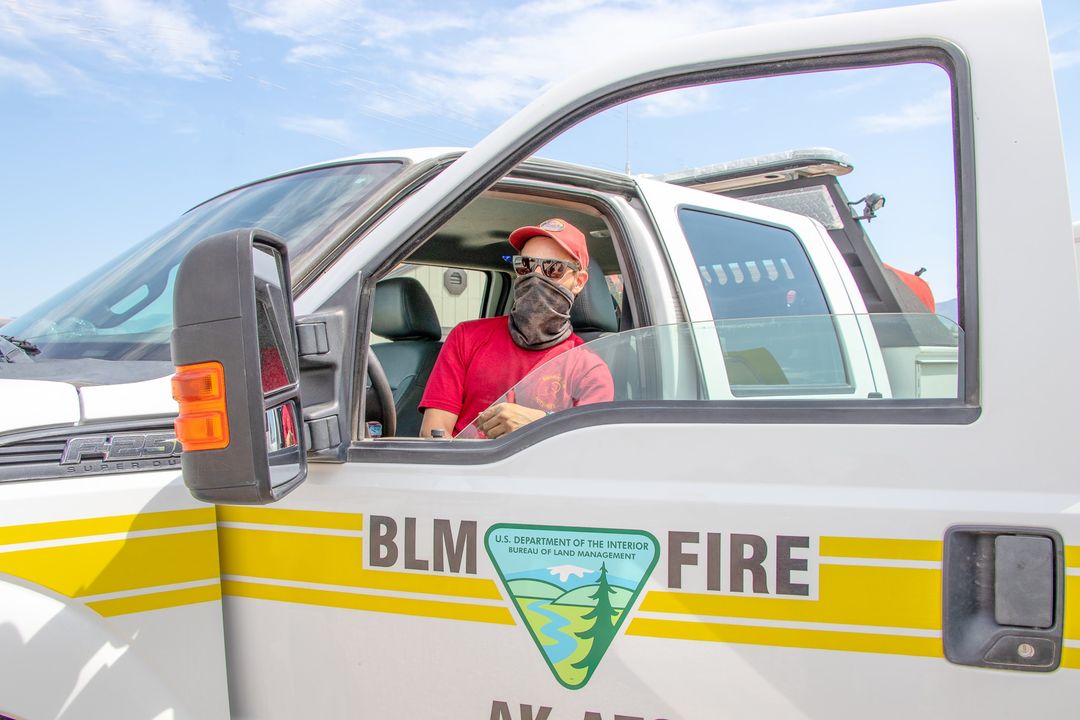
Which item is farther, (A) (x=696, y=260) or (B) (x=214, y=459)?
(A) (x=696, y=260)

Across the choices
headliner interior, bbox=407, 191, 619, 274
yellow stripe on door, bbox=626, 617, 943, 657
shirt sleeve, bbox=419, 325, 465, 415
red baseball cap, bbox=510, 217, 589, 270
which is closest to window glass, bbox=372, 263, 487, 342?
headliner interior, bbox=407, 191, 619, 274

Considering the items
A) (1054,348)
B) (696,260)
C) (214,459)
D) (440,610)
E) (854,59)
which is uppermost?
(854,59)

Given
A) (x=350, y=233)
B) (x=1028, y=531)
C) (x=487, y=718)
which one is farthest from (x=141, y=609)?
(x=1028, y=531)

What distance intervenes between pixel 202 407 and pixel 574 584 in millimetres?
650

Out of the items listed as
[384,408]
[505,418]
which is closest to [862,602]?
[505,418]

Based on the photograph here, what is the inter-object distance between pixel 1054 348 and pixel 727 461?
0.50 meters

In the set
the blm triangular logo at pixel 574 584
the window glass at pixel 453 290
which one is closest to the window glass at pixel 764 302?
the blm triangular logo at pixel 574 584

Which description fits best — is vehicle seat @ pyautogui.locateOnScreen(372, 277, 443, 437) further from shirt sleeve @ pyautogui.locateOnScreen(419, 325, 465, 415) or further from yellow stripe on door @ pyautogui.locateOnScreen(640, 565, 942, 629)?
yellow stripe on door @ pyautogui.locateOnScreen(640, 565, 942, 629)

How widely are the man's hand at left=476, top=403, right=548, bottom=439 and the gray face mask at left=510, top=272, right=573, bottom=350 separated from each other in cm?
62

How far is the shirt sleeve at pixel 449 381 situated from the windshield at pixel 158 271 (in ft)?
2.31

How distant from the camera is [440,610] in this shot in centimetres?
139

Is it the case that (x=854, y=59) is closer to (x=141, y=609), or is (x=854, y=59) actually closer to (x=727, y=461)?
(x=727, y=461)

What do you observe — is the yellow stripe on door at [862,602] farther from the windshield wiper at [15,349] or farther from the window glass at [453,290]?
the window glass at [453,290]

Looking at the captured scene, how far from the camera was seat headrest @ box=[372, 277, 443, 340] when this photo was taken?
3.44 metres
